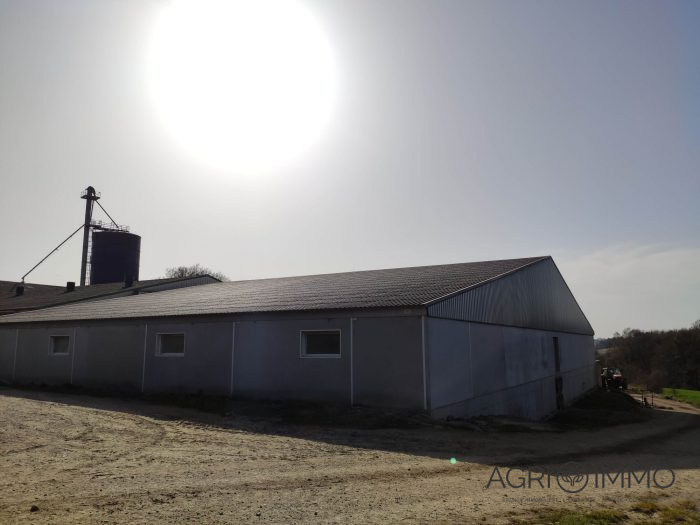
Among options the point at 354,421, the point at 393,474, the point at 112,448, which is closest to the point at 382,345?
the point at 354,421

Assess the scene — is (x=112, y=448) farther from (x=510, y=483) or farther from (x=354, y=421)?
(x=510, y=483)

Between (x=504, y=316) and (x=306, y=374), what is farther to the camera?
(x=504, y=316)

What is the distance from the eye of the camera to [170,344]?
67.1 feet

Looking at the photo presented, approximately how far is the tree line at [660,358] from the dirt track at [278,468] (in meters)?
56.3

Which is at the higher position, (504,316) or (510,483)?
(504,316)

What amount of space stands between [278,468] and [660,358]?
242 ft

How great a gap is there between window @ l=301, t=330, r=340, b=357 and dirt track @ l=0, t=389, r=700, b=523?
8.93 ft

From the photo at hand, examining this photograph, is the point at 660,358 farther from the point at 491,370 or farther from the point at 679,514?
the point at 679,514

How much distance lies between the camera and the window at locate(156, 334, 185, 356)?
65.5ft

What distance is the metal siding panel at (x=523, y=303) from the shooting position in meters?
17.2

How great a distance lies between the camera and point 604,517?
6.52 m

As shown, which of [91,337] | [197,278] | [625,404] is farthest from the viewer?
[197,278]

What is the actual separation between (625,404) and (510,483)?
29.9m

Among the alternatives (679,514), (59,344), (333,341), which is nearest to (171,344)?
(333,341)
